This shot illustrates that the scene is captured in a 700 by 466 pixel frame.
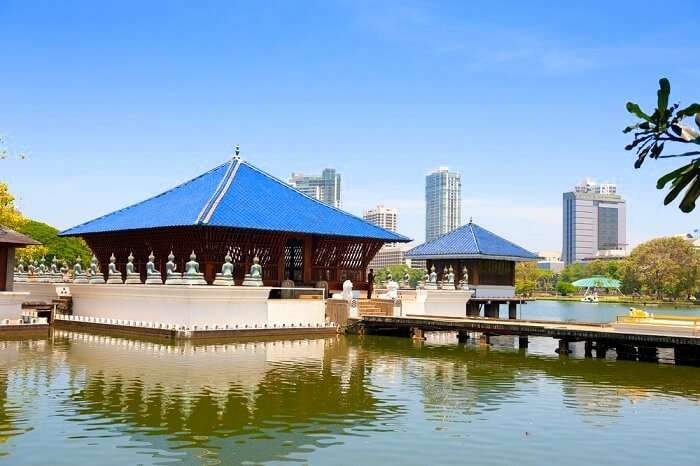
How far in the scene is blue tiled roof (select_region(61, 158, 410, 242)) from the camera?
37062 millimetres

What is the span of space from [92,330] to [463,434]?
25627 mm

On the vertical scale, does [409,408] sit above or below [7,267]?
below

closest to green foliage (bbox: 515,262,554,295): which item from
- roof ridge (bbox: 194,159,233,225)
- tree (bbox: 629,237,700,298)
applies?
tree (bbox: 629,237,700,298)

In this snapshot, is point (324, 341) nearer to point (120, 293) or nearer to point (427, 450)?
point (120, 293)

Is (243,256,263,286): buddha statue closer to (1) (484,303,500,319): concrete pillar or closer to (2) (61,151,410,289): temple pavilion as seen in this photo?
(2) (61,151,410,289): temple pavilion

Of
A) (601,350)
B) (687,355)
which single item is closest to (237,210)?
(601,350)

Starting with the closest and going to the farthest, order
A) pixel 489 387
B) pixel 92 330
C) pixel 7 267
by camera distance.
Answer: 1. pixel 489 387
2. pixel 7 267
3. pixel 92 330

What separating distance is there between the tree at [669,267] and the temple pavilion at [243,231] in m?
73.4

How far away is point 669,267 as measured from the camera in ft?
345

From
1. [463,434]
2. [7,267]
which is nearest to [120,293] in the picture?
[7,267]

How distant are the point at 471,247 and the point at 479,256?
123cm

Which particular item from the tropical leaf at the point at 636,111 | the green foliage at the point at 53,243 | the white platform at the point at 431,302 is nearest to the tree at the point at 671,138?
the tropical leaf at the point at 636,111

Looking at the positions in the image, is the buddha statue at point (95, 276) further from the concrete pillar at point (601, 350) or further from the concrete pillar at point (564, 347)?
the concrete pillar at point (601, 350)

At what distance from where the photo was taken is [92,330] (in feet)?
117
